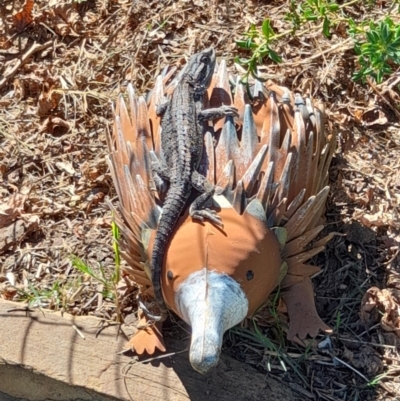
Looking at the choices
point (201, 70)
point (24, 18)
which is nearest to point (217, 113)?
point (201, 70)

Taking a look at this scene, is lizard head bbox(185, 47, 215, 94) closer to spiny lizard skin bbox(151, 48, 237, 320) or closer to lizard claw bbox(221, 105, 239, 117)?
spiny lizard skin bbox(151, 48, 237, 320)

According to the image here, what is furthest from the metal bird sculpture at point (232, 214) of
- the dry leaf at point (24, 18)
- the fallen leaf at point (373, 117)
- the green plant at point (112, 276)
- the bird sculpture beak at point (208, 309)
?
the dry leaf at point (24, 18)

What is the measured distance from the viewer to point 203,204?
98.0 inches

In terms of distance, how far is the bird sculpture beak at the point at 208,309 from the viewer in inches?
87.7

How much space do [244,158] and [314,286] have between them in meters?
0.82

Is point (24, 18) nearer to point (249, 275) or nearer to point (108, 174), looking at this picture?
point (108, 174)

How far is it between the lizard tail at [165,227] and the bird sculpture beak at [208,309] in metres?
0.14

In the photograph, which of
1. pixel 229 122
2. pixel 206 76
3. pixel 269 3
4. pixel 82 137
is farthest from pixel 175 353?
pixel 269 3

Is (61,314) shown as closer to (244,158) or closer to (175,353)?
(175,353)

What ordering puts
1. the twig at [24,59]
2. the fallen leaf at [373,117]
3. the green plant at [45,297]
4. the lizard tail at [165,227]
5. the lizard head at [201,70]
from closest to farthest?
the lizard tail at [165,227]
the lizard head at [201,70]
the green plant at [45,297]
the fallen leaf at [373,117]
the twig at [24,59]

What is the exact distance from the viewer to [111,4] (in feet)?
14.2

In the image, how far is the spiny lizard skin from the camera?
249 cm

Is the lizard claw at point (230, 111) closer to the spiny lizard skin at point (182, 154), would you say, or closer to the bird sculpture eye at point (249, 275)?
the spiny lizard skin at point (182, 154)

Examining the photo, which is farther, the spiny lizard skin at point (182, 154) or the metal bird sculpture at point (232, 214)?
the spiny lizard skin at point (182, 154)
